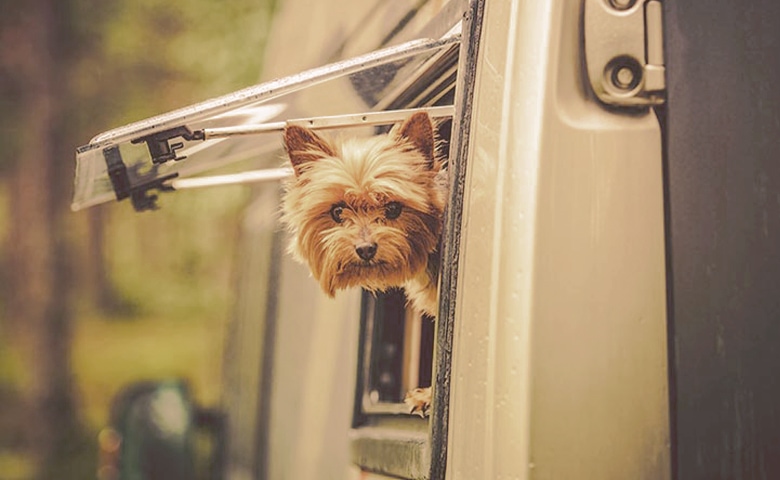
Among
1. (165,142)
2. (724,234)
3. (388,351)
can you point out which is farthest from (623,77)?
(388,351)

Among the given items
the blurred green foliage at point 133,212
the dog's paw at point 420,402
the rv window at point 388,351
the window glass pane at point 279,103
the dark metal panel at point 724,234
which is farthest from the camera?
the blurred green foliage at point 133,212

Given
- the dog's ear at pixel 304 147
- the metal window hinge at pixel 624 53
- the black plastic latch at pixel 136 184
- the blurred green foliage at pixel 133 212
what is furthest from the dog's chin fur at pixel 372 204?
the blurred green foliage at pixel 133 212

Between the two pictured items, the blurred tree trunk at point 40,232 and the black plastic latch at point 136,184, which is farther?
the blurred tree trunk at point 40,232

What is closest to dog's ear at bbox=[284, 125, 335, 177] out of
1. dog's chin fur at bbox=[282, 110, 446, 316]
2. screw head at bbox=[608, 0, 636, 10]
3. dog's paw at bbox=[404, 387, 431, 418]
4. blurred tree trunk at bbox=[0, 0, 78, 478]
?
dog's chin fur at bbox=[282, 110, 446, 316]

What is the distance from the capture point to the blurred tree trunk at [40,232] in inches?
304

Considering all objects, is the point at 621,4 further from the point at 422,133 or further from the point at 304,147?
the point at 304,147

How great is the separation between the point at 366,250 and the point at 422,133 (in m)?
0.22

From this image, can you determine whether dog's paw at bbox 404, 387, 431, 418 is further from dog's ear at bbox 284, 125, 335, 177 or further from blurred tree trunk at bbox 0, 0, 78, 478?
blurred tree trunk at bbox 0, 0, 78, 478

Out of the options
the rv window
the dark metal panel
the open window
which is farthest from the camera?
the rv window

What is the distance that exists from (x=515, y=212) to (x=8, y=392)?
800 centimetres

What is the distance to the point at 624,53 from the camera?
1.20 metres

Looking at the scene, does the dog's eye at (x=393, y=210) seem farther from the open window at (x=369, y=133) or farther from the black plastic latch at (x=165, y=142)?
the black plastic latch at (x=165, y=142)

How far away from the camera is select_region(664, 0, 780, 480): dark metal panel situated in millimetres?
1138

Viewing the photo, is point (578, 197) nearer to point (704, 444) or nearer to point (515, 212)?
point (515, 212)
